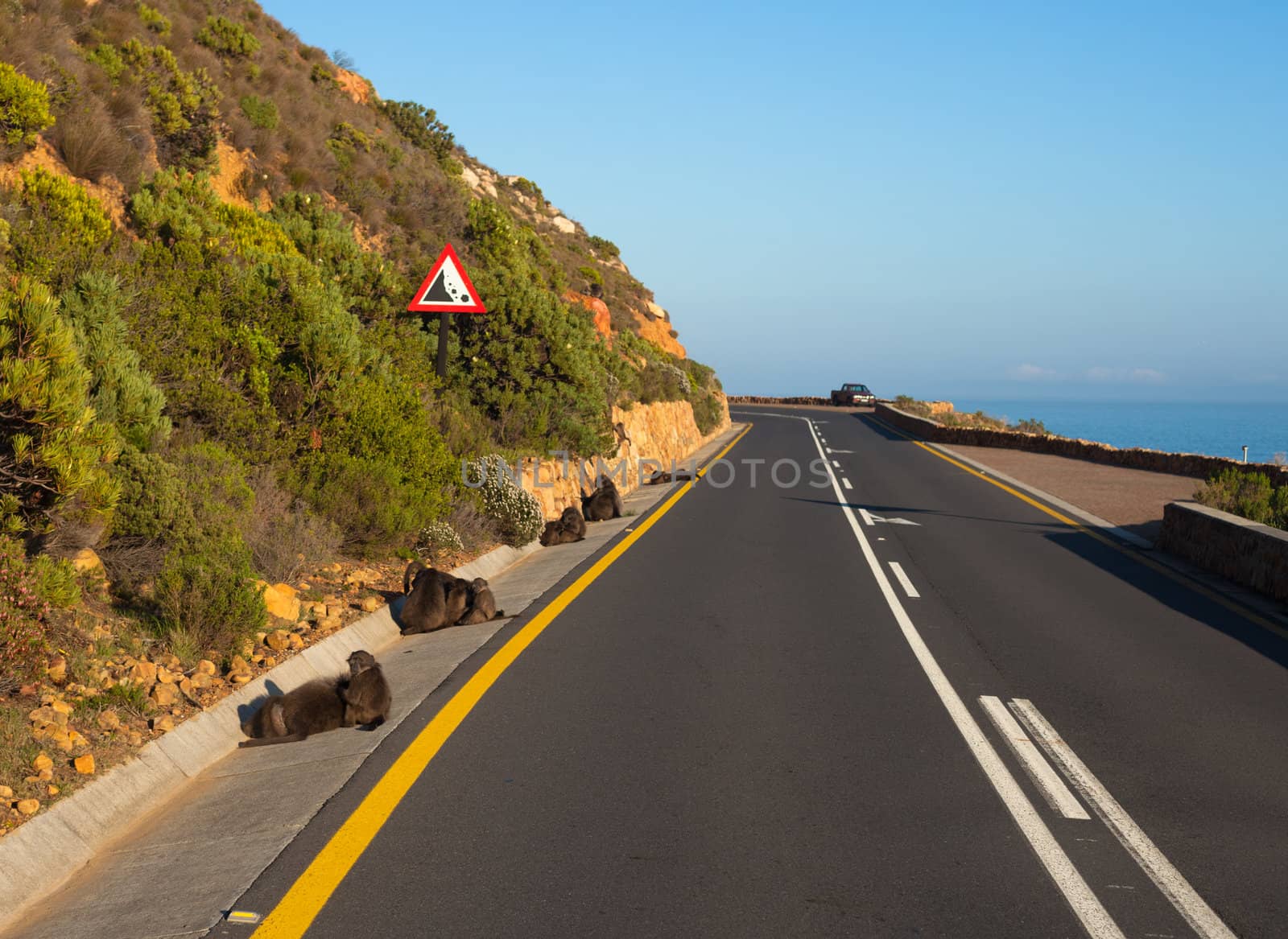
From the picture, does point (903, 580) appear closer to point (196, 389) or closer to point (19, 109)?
point (196, 389)

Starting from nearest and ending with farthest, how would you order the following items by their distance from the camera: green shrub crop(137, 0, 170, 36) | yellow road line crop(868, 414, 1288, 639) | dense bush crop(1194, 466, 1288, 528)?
1. yellow road line crop(868, 414, 1288, 639)
2. dense bush crop(1194, 466, 1288, 528)
3. green shrub crop(137, 0, 170, 36)

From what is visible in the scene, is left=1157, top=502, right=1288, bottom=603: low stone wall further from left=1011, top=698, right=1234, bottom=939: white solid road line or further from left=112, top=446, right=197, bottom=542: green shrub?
left=112, top=446, right=197, bottom=542: green shrub

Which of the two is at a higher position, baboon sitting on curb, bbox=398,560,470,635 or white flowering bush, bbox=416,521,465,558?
white flowering bush, bbox=416,521,465,558

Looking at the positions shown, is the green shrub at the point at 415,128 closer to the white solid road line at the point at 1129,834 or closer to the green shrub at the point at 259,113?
the green shrub at the point at 259,113

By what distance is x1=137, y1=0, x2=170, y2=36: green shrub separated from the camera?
25.8 meters

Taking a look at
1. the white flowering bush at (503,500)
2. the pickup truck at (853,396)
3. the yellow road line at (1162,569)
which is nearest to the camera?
the yellow road line at (1162,569)

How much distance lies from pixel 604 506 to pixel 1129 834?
13.2 m

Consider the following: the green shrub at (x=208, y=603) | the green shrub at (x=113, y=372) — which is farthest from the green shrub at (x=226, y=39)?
the green shrub at (x=208, y=603)

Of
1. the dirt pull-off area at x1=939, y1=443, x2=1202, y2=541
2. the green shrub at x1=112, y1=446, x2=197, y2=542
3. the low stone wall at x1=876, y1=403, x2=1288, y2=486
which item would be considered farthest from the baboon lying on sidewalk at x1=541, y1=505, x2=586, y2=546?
the low stone wall at x1=876, y1=403, x2=1288, y2=486

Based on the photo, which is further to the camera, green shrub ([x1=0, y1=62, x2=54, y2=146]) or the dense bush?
green shrub ([x1=0, y1=62, x2=54, y2=146])

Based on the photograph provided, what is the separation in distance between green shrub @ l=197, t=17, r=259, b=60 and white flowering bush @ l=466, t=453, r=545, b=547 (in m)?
20.3

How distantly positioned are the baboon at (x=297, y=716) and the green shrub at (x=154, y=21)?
23922 mm

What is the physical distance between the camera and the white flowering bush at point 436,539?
12.1 m

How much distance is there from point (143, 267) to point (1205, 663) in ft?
35.7
